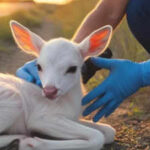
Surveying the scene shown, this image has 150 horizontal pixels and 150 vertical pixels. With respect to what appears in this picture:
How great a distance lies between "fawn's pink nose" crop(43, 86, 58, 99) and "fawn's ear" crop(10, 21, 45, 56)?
0.56m

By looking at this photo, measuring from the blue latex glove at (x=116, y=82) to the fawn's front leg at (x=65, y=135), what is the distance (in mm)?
392

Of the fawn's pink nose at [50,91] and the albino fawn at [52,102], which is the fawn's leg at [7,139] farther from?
the fawn's pink nose at [50,91]

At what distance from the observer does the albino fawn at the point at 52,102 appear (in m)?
3.55

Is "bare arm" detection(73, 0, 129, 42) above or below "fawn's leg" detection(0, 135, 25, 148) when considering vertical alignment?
above

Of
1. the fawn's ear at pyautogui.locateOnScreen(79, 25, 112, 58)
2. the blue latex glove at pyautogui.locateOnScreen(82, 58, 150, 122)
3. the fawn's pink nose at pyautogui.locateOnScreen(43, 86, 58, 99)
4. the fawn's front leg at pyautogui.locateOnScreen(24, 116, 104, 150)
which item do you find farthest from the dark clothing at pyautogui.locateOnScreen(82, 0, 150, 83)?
the fawn's pink nose at pyautogui.locateOnScreen(43, 86, 58, 99)

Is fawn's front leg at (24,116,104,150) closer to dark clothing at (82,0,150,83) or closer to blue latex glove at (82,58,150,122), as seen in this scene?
blue latex glove at (82,58,150,122)

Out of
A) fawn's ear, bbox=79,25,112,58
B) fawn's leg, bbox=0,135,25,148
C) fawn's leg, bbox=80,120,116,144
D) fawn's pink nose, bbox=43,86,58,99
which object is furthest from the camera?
fawn's leg, bbox=80,120,116,144

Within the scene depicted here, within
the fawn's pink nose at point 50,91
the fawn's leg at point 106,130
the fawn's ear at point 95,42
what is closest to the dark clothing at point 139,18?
the fawn's ear at point 95,42

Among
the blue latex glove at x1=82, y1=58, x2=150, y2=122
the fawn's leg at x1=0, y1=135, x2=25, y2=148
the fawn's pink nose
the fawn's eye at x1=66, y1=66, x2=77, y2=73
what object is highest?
the fawn's pink nose

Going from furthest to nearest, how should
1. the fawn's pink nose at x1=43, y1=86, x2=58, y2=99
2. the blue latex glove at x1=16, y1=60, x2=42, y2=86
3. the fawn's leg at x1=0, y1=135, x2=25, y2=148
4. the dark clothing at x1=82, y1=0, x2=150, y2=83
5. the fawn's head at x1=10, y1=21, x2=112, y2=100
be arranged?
1. the dark clothing at x1=82, y1=0, x2=150, y2=83
2. the blue latex glove at x1=16, y1=60, x2=42, y2=86
3. the fawn's leg at x1=0, y1=135, x2=25, y2=148
4. the fawn's head at x1=10, y1=21, x2=112, y2=100
5. the fawn's pink nose at x1=43, y1=86, x2=58, y2=99

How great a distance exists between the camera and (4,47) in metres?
9.74

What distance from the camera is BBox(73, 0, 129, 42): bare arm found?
183 inches

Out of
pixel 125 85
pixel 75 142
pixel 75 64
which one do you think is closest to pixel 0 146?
pixel 75 142

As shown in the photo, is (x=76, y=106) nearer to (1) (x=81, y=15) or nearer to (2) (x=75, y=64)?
(2) (x=75, y=64)
